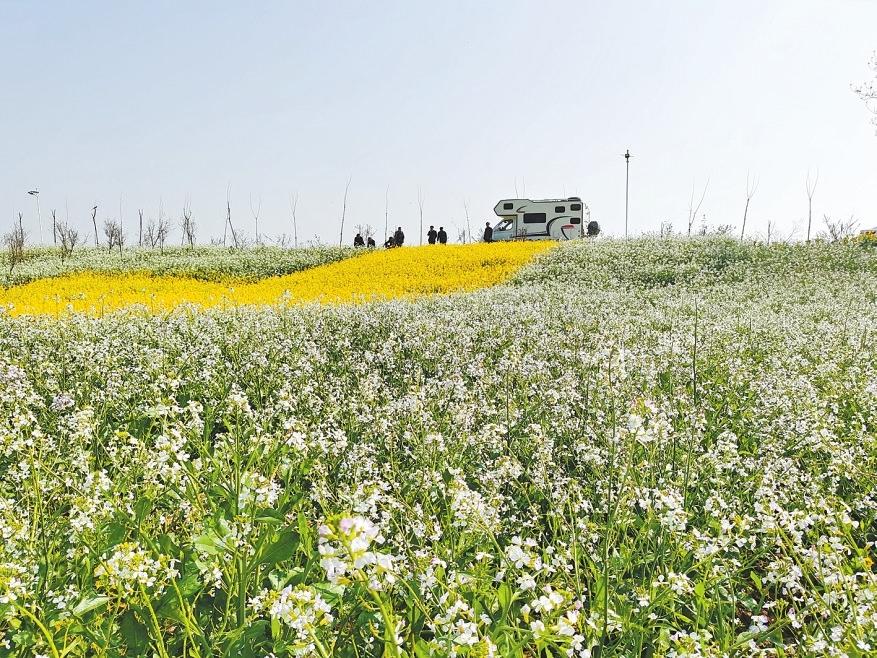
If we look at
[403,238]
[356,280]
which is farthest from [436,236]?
[356,280]

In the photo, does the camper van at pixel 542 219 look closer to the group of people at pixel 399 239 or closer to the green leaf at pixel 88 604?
the group of people at pixel 399 239

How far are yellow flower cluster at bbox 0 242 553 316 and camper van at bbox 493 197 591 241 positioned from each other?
11175 millimetres

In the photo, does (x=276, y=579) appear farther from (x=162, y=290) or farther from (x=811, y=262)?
(x=811, y=262)

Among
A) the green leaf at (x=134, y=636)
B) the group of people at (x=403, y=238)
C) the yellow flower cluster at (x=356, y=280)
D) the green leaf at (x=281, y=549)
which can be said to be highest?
the group of people at (x=403, y=238)

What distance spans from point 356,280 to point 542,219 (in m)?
23.8

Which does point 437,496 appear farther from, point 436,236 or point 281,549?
point 436,236

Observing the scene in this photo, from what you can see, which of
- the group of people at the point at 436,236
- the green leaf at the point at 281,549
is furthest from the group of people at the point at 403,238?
the green leaf at the point at 281,549

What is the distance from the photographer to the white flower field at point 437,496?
247 cm

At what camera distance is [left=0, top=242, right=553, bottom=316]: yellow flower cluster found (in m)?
21.1

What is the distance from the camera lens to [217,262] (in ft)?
111

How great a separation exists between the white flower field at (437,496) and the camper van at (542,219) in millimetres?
35511

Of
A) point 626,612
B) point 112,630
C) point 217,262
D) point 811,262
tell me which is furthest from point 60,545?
point 217,262

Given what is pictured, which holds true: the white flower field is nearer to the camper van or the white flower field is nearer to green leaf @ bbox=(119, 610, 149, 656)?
green leaf @ bbox=(119, 610, 149, 656)

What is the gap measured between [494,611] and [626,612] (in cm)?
65
